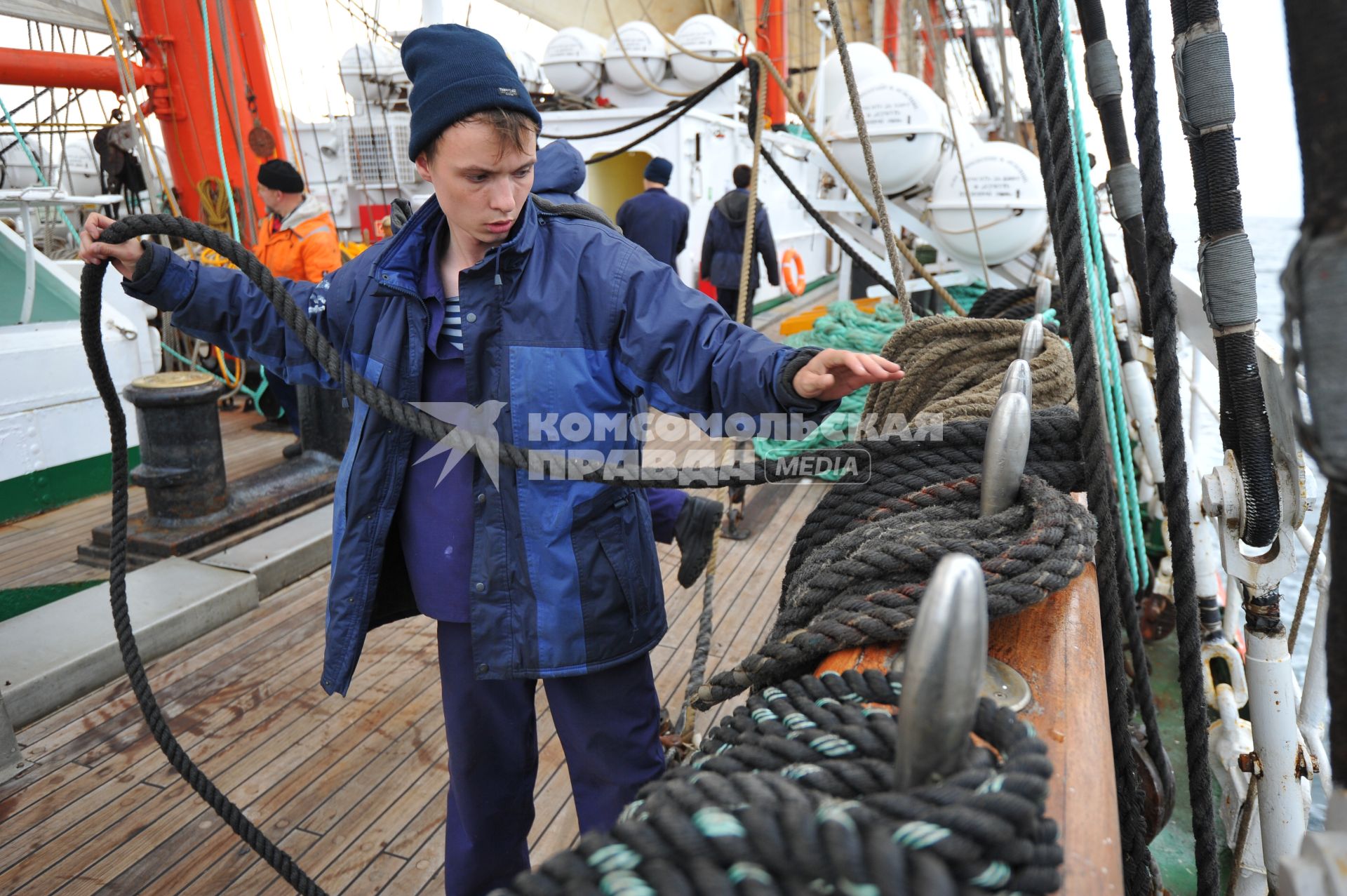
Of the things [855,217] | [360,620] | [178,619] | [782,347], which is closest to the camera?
[782,347]

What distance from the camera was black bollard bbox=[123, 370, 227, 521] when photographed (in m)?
3.43

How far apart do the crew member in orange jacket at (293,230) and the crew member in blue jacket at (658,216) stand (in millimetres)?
2242

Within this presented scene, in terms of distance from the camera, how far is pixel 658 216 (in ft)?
19.5

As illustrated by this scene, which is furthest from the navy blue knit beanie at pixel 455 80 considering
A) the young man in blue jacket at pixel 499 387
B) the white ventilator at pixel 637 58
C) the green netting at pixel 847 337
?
the white ventilator at pixel 637 58

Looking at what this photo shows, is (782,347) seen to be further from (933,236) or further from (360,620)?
(933,236)

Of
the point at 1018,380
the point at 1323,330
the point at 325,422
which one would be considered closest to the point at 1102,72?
the point at 1018,380

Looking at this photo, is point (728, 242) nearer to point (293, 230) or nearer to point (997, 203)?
point (997, 203)

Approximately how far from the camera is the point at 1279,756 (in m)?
1.39

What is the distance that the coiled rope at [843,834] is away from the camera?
452 millimetres

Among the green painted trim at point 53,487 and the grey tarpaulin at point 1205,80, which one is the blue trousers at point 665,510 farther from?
the green painted trim at point 53,487

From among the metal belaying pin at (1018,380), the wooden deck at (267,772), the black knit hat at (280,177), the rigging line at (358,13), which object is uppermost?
the rigging line at (358,13)

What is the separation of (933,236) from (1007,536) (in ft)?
17.7

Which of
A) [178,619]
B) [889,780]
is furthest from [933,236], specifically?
[889,780]

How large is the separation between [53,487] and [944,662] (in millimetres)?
4448
